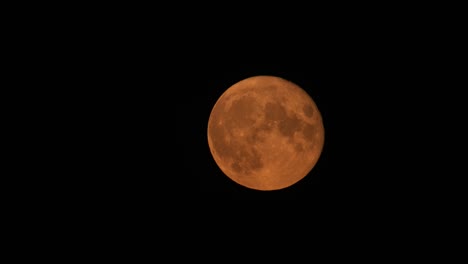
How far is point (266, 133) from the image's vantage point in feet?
12.9

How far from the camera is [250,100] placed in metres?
4.10

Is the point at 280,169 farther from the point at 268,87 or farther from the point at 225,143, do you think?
the point at 268,87

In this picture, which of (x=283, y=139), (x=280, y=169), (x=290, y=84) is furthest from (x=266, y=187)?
(x=290, y=84)

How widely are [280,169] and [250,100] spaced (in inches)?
37.1

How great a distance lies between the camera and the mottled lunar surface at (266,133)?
398 centimetres

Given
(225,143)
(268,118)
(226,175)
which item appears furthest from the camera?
(226,175)

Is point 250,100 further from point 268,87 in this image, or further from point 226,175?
point 226,175

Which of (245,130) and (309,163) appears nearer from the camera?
(245,130)

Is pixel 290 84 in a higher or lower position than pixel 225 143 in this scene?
higher

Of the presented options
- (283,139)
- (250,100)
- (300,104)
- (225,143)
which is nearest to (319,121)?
(300,104)

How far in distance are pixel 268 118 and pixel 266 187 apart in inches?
39.4

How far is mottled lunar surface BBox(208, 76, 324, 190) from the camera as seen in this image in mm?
3979

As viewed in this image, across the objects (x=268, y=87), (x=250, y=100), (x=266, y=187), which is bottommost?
(x=266, y=187)

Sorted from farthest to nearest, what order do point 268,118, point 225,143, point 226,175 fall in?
point 226,175, point 225,143, point 268,118
